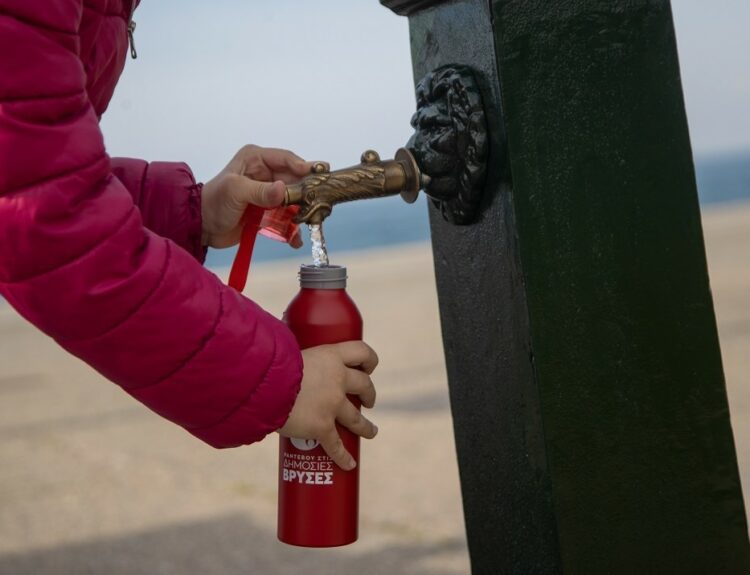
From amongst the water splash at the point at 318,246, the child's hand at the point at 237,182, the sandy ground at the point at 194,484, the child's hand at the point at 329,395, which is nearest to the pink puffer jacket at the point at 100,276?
the child's hand at the point at 329,395

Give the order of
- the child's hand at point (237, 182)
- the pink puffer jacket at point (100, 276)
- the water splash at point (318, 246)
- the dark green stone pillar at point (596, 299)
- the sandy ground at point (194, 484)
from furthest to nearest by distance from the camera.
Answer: the sandy ground at point (194, 484), the child's hand at point (237, 182), the water splash at point (318, 246), the dark green stone pillar at point (596, 299), the pink puffer jacket at point (100, 276)

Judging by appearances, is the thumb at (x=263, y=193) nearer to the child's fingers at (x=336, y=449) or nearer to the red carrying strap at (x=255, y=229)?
the red carrying strap at (x=255, y=229)

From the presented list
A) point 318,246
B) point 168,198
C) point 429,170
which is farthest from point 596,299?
point 168,198

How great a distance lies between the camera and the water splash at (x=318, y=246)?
5.46 ft

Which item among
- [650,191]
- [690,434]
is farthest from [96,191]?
[690,434]

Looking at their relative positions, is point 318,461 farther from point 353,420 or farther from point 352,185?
point 352,185

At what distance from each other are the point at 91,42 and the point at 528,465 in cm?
86

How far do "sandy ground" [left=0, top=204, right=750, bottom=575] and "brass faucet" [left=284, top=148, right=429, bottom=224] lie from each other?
1.95 metres

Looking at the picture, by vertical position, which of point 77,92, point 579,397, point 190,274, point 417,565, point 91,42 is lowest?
point 417,565

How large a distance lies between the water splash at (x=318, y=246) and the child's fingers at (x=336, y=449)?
244 mm

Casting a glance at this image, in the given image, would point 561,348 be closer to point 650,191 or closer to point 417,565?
point 650,191

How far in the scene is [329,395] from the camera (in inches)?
62.1

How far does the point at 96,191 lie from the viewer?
4.75 feet

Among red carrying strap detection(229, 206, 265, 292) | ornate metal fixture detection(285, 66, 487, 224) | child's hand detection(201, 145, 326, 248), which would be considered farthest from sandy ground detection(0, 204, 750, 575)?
ornate metal fixture detection(285, 66, 487, 224)
